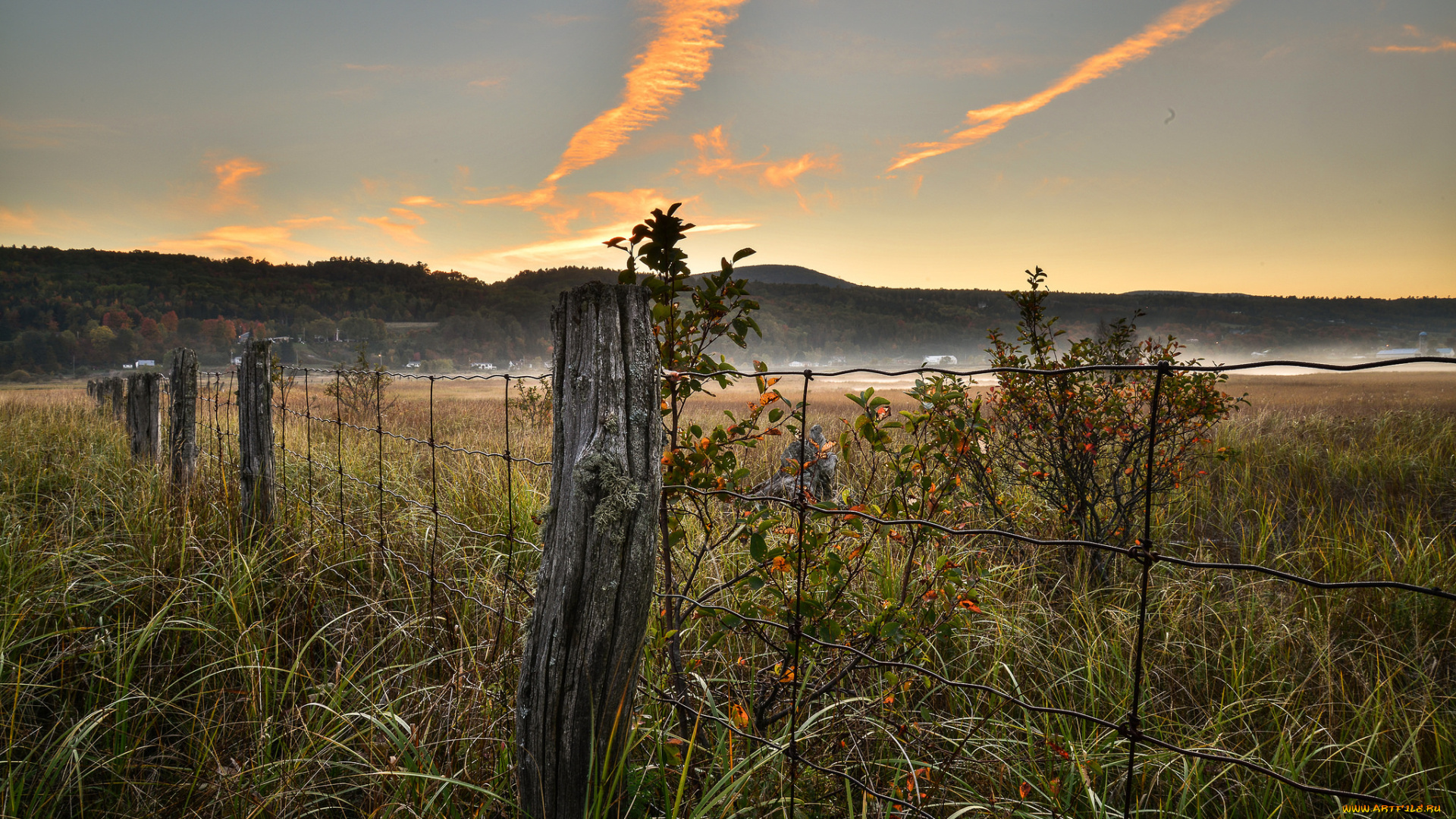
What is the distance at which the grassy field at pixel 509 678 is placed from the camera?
185 centimetres

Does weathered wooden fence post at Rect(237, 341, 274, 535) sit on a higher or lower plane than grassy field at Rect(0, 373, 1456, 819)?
higher

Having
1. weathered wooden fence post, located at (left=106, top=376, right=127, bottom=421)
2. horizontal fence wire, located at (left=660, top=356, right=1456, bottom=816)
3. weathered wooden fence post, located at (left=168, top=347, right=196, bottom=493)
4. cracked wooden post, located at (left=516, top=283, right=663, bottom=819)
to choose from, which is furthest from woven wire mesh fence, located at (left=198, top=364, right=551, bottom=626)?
weathered wooden fence post, located at (left=106, top=376, right=127, bottom=421)

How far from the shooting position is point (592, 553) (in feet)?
5.15

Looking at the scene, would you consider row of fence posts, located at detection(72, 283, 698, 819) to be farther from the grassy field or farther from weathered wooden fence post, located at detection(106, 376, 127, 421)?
weathered wooden fence post, located at detection(106, 376, 127, 421)

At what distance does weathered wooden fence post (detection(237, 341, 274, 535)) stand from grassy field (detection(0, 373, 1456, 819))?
17 cm

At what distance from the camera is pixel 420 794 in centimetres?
169

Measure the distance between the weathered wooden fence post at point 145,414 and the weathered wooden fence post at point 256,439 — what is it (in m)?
1.98

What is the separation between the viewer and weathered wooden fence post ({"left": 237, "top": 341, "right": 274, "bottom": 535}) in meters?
3.75

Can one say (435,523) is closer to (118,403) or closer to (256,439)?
(256,439)

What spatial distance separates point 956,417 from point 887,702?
41.8 inches

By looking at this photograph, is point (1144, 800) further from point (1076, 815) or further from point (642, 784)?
point (642, 784)

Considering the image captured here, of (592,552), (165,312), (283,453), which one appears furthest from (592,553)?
(165,312)

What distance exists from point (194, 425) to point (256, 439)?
4.12 feet

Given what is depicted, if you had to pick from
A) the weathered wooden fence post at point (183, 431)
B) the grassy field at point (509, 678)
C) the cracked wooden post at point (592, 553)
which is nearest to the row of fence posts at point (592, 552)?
the cracked wooden post at point (592, 553)
